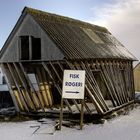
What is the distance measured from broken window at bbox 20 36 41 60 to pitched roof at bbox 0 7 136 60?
3.48 ft

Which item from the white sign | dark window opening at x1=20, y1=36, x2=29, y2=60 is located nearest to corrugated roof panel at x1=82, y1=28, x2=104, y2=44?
dark window opening at x1=20, y1=36, x2=29, y2=60

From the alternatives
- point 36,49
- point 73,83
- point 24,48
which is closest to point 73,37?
point 36,49

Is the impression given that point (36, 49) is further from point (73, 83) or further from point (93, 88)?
point (73, 83)

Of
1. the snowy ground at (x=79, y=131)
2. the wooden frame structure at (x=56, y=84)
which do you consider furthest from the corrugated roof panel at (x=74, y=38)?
the snowy ground at (x=79, y=131)

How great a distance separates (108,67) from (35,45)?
4.23 m

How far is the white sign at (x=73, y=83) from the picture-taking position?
582 inches

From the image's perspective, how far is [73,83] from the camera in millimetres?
14844

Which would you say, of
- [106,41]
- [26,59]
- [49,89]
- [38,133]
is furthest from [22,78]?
[106,41]

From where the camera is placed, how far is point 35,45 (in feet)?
60.8

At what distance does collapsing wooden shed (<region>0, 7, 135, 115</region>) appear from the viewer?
1691 cm

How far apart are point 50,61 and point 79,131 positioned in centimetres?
426

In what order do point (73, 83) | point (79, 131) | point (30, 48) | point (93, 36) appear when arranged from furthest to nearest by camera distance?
point (93, 36) → point (30, 48) → point (73, 83) → point (79, 131)

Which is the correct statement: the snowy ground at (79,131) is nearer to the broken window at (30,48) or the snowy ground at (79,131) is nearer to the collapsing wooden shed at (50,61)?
the collapsing wooden shed at (50,61)

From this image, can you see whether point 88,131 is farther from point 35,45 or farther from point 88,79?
point 35,45
